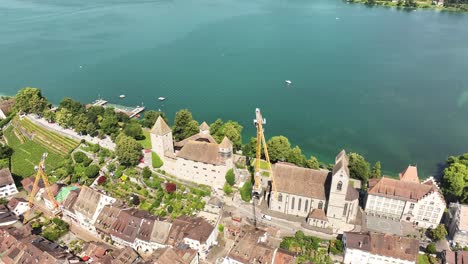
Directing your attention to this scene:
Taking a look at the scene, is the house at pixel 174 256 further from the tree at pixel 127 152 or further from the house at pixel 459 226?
the house at pixel 459 226

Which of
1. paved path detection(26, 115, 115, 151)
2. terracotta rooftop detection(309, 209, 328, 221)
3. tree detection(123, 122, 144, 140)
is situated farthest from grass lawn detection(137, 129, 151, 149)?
terracotta rooftop detection(309, 209, 328, 221)

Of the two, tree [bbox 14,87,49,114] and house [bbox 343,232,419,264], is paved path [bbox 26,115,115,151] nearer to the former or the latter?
tree [bbox 14,87,49,114]

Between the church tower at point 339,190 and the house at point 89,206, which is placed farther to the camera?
the house at point 89,206

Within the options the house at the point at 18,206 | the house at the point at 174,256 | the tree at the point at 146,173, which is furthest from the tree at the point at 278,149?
the house at the point at 18,206

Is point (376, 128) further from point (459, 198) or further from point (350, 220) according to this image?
point (350, 220)

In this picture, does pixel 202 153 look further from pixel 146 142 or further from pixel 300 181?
pixel 146 142

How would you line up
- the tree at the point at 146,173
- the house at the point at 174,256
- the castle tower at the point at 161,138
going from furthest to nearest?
1. the tree at the point at 146,173
2. the castle tower at the point at 161,138
3. the house at the point at 174,256
